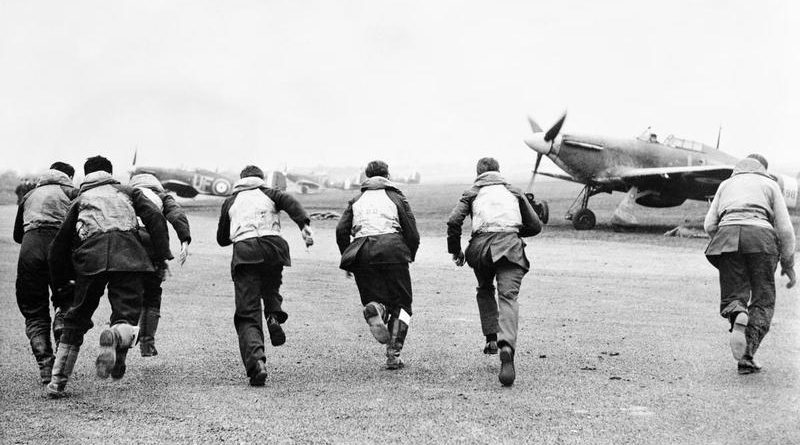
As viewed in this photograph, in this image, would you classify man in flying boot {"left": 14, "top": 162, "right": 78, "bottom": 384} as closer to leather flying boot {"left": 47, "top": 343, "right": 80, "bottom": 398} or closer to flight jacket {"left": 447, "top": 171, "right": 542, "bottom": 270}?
leather flying boot {"left": 47, "top": 343, "right": 80, "bottom": 398}

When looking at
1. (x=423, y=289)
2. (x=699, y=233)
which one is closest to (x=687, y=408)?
(x=423, y=289)

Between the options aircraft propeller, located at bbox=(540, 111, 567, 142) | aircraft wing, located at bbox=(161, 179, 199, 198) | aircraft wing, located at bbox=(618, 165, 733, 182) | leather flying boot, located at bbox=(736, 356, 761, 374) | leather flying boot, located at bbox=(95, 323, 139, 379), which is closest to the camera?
leather flying boot, located at bbox=(95, 323, 139, 379)

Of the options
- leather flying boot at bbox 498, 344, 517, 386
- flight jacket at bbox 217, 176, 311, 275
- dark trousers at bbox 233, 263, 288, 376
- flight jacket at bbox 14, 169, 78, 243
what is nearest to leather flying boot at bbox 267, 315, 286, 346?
dark trousers at bbox 233, 263, 288, 376

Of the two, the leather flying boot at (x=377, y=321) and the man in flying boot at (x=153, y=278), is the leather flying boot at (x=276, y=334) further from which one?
the man in flying boot at (x=153, y=278)

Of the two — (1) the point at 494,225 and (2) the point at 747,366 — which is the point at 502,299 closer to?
(1) the point at 494,225

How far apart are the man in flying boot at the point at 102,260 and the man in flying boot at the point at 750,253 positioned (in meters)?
4.54

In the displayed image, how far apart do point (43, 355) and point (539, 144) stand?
1954 cm

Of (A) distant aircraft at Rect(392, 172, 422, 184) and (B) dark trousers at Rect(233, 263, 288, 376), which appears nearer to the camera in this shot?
(B) dark trousers at Rect(233, 263, 288, 376)

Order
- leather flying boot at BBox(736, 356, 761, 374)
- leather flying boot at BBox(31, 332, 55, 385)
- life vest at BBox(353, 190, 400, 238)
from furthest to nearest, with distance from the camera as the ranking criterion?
life vest at BBox(353, 190, 400, 238) < leather flying boot at BBox(736, 356, 761, 374) < leather flying boot at BBox(31, 332, 55, 385)

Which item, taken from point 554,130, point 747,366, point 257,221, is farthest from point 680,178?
point 257,221

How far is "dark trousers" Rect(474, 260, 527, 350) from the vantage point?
19.4ft

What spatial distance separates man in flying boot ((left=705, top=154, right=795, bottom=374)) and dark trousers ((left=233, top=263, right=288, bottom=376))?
3.63 m

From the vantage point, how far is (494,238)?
20.9ft

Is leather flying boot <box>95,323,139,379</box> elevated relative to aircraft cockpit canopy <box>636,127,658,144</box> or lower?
lower
